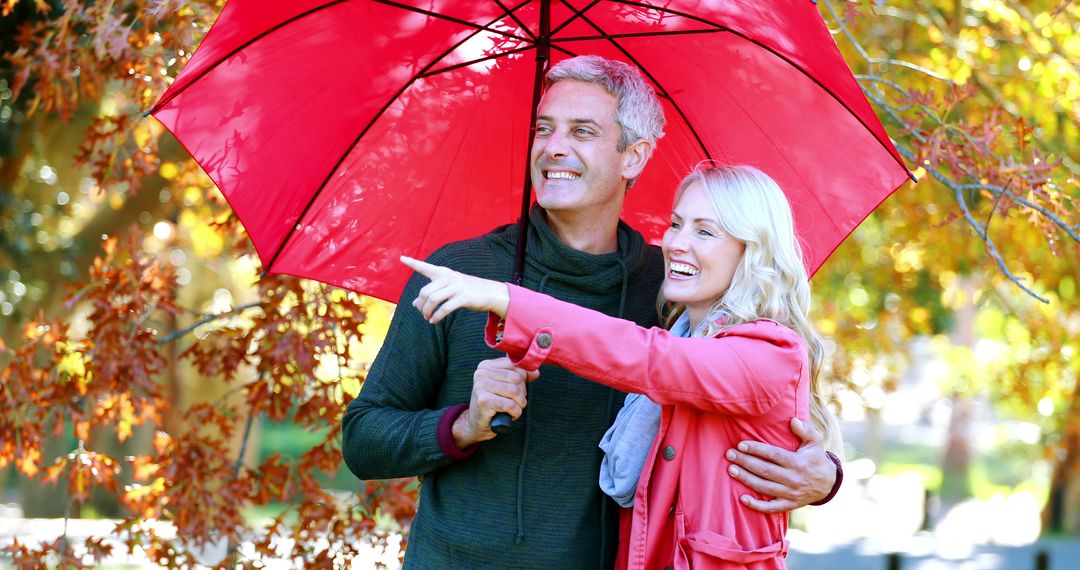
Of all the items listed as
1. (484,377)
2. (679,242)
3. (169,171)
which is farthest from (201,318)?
(679,242)

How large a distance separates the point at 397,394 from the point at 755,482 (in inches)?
34.7

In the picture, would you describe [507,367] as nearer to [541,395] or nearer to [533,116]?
[541,395]

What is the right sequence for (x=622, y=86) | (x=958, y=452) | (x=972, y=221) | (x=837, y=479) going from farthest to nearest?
(x=958, y=452) → (x=972, y=221) → (x=622, y=86) → (x=837, y=479)

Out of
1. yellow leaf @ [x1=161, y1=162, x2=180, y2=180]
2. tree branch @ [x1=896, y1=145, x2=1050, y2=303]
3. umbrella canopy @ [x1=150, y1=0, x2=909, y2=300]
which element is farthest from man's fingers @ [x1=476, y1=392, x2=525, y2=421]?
yellow leaf @ [x1=161, y1=162, x2=180, y2=180]

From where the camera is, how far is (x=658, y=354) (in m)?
2.34

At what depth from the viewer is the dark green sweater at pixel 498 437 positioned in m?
2.79

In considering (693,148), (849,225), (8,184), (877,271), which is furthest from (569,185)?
(877,271)

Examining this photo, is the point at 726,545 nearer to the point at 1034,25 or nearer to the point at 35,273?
the point at 1034,25

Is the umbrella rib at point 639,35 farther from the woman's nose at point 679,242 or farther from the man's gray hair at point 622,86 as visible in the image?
the woman's nose at point 679,242

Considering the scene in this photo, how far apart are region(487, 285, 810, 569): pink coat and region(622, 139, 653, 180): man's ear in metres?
0.60

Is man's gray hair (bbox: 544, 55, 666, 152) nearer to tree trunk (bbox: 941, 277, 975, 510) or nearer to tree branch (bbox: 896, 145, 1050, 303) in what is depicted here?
tree branch (bbox: 896, 145, 1050, 303)

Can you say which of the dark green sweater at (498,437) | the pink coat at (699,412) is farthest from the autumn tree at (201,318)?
the dark green sweater at (498,437)

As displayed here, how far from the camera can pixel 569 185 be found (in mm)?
2869

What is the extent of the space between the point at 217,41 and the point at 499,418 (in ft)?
3.86
